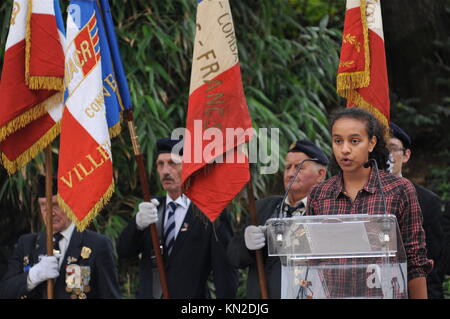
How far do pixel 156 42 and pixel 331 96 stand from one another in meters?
2.11

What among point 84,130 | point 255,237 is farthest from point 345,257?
point 84,130

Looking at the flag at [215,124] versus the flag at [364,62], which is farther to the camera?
the flag at [364,62]

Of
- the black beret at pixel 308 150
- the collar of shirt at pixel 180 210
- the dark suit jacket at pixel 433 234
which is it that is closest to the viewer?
the dark suit jacket at pixel 433 234

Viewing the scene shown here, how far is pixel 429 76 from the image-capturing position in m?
10.7

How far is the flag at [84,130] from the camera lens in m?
4.86

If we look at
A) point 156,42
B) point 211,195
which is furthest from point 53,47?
point 156,42

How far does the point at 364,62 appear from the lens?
195 inches

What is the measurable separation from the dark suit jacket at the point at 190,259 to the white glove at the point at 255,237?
69 centimetres

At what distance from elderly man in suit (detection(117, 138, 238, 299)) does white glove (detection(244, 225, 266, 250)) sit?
64 cm

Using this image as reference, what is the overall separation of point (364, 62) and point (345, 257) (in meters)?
1.89

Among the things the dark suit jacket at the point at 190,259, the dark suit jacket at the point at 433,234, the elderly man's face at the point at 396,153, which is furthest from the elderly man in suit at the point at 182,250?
the dark suit jacket at the point at 433,234

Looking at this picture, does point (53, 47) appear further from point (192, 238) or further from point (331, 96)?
point (331, 96)

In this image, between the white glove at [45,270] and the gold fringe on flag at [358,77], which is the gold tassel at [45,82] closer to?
the white glove at [45,270]

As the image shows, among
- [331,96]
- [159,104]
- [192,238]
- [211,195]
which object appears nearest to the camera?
[211,195]
